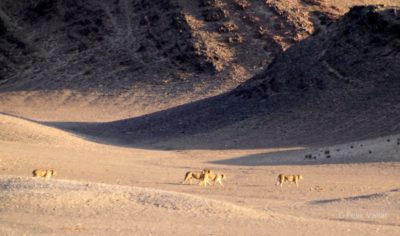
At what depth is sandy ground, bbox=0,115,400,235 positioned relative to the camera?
14969 millimetres

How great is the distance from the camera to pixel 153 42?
245 ft

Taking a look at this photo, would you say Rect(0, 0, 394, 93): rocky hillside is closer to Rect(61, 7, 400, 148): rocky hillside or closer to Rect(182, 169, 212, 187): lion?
Rect(61, 7, 400, 148): rocky hillside

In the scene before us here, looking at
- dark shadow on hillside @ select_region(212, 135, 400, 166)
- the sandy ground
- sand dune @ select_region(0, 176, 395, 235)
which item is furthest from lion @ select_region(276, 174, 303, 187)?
sand dune @ select_region(0, 176, 395, 235)

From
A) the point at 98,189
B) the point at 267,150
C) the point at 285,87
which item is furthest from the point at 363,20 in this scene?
the point at 98,189

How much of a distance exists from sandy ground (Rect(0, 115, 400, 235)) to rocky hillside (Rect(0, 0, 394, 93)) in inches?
1149

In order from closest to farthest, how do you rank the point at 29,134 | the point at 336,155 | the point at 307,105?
1. the point at 336,155
2. the point at 29,134
3. the point at 307,105

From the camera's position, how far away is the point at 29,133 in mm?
36750

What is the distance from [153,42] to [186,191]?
→ 52.1 meters

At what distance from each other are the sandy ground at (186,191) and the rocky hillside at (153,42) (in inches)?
1149

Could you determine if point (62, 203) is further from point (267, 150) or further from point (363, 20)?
point (363, 20)

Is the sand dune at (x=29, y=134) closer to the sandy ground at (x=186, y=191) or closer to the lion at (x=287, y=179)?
the sandy ground at (x=186, y=191)

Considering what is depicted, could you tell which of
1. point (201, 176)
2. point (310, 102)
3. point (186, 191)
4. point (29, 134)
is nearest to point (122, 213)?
point (186, 191)

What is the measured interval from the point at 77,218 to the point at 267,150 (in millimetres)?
25532

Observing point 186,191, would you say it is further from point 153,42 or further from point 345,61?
point 153,42
